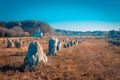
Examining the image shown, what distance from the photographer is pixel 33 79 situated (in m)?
14.2

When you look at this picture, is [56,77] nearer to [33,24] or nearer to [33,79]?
[33,79]

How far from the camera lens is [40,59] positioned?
1858 cm

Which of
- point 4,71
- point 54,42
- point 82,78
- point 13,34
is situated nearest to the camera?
point 82,78

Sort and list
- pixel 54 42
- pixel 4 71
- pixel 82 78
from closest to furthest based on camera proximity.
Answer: pixel 82 78, pixel 4 71, pixel 54 42

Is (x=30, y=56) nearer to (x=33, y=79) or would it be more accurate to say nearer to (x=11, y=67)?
(x=11, y=67)

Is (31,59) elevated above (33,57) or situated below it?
below

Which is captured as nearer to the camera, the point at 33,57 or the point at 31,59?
the point at 31,59

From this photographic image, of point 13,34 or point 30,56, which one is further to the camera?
point 13,34

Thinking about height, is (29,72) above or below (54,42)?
below

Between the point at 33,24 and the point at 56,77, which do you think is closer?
the point at 56,77

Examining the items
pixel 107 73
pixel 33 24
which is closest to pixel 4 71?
pixel 107 73

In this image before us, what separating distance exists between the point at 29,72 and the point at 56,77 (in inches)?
106

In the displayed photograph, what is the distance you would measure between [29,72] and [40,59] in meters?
2.59

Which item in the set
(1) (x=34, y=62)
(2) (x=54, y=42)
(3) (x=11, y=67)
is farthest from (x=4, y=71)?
(2) (x=54, y=42)
